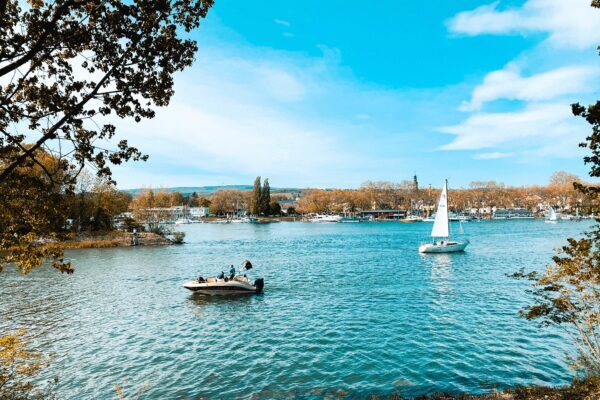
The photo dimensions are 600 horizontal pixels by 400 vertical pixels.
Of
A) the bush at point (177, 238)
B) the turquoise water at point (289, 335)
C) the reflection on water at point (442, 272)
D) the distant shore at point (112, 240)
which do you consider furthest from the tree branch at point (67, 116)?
the bush at point (177, 238)

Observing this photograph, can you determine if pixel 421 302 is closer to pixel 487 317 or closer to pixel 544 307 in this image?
pixel 487 317

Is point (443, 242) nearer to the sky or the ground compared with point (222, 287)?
nearer to the sky

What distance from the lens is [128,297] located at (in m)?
35.2

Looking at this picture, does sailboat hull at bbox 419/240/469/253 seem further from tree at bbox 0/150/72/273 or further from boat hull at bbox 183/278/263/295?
tree at bbox 0/150/72/273

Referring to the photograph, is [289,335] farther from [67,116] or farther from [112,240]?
[112,240]

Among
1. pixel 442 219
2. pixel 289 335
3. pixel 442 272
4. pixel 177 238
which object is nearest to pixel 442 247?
pixel 442 219

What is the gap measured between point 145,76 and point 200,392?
Answer: 13.5 meters

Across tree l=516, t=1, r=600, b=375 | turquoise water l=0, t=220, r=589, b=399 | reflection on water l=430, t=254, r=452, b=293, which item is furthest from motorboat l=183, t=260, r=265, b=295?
tree l=516, t=1, r=600, b=375

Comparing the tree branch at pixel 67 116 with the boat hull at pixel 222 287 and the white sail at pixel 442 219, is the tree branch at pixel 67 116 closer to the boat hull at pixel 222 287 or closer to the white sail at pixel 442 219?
the boat hull at pixel 222 287

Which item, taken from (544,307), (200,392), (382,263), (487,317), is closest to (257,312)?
(200,392)

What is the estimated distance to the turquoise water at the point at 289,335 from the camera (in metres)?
17.3

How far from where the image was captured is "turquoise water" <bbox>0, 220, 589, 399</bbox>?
56.9 ft

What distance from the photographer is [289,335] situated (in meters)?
23.8

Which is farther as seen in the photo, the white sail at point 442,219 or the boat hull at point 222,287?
the white sail at point 442,219
